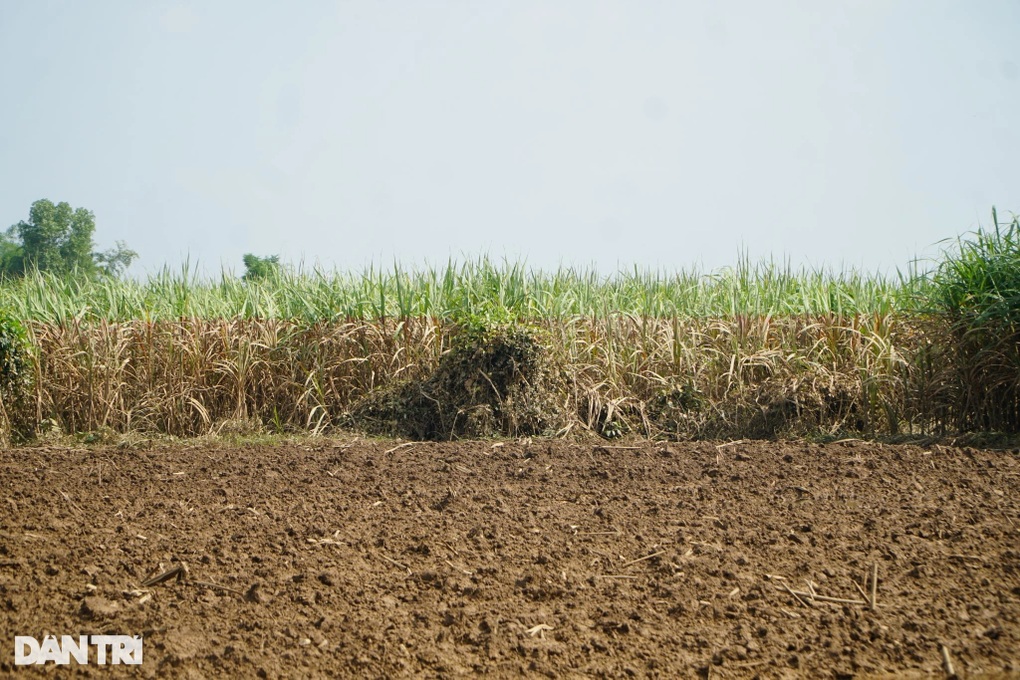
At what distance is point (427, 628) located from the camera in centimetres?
299

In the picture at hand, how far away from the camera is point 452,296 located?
7867mm

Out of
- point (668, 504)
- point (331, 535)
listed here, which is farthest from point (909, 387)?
point (331, 535)

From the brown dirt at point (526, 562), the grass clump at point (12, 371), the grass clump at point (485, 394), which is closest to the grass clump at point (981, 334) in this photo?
the brown dirt at point (526, 562)

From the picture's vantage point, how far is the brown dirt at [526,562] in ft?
9.33

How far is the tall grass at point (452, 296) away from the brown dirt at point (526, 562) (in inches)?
97.6

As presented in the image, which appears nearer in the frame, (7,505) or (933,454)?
(7,505)

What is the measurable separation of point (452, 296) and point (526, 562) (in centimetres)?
452

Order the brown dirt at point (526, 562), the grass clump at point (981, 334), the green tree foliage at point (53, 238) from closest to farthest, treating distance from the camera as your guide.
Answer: the brown dirt at point (526, 562) → the grass clump at point (981, 334) → the green tree foliage at point (53, 238)

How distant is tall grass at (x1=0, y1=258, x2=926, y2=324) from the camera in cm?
775

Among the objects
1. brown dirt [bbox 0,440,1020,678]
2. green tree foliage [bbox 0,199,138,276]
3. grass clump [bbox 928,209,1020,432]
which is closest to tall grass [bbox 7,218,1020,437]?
grass clump [bbox 928,209,1020,432]

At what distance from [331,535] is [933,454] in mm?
3984

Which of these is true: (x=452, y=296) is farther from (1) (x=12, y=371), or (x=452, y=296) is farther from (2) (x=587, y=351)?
(1) (x=12, y=371)

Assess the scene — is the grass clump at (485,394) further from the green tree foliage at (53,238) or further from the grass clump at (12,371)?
the green tree foliage at (53,238)

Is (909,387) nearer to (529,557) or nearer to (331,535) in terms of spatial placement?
(529,557)
